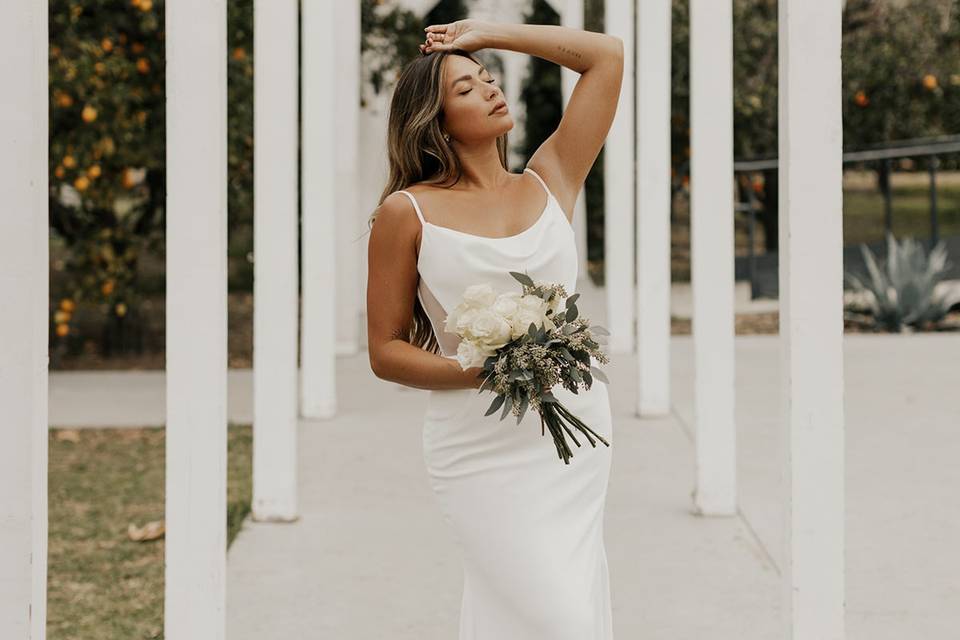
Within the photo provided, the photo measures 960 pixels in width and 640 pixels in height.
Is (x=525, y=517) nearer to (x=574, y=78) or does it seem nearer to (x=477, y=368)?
(x=477, y=368)

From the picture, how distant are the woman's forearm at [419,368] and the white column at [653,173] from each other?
4.45m

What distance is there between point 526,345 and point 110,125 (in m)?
7.08

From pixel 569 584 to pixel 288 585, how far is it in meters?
2.24

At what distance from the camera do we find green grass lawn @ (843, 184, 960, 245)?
2222 cm

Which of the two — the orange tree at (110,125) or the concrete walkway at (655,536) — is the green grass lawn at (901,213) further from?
the concrete walkway at (655,536)

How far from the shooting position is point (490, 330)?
2906 millimetres

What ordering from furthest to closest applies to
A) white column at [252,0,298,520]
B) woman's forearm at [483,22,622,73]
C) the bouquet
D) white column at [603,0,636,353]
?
white column at [603,0,636,353]
white column at [252,0,298,520]
woman's forearm at [483,22,622,73]
the bouquet

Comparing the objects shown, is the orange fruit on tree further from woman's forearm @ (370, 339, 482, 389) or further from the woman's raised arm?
woman's forearm @ (370, 339, 482, 389)

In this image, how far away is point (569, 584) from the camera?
316cm

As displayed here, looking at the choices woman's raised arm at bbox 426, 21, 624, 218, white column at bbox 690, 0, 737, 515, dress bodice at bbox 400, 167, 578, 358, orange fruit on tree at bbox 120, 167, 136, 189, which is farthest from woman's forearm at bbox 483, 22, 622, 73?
orange fruit on tree at bbox 120, 167, 136, 189

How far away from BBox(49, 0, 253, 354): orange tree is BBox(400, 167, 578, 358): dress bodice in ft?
20.1

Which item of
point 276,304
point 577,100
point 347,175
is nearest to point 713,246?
point 276,304

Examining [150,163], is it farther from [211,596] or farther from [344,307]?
[211,596]
